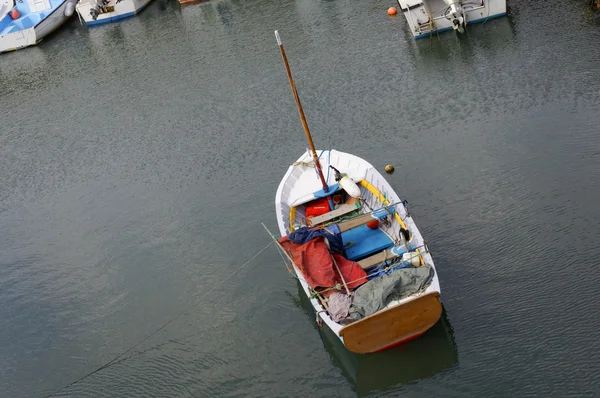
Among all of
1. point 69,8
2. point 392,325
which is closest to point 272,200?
point 392,325

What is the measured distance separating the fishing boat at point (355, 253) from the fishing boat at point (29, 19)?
1522 inches

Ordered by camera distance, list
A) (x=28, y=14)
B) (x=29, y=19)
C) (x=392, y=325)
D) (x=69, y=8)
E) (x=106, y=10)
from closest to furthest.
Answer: (x=392, y=325) < (x=106, y=10) < (x=29, y=19) < (x=69, y=8) < (x=28, y=14)

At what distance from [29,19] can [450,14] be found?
119 feet

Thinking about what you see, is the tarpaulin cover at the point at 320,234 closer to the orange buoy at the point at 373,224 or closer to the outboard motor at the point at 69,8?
the orange buoy at the point at 373,224

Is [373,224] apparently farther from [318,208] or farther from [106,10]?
[106,10]

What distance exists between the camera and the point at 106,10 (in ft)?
183

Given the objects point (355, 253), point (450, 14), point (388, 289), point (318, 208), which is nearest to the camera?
point (388, 289)

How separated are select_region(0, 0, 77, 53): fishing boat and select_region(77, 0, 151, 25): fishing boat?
2.43m

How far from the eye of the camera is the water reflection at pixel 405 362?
19.6 metres

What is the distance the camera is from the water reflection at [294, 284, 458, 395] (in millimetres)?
19578

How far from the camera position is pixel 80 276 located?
26875mm

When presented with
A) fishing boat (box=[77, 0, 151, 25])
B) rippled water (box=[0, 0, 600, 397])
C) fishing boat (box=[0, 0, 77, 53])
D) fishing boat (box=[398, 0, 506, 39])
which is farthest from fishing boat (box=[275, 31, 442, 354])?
fishing boat (box=[0, 0, 77, 53])

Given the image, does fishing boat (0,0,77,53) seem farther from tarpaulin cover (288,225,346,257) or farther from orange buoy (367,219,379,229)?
orange buoy (367,219,379,229)

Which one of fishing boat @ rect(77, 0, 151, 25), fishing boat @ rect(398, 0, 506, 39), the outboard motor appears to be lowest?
fishing boat @ rect(398, 0, 506, 39)
